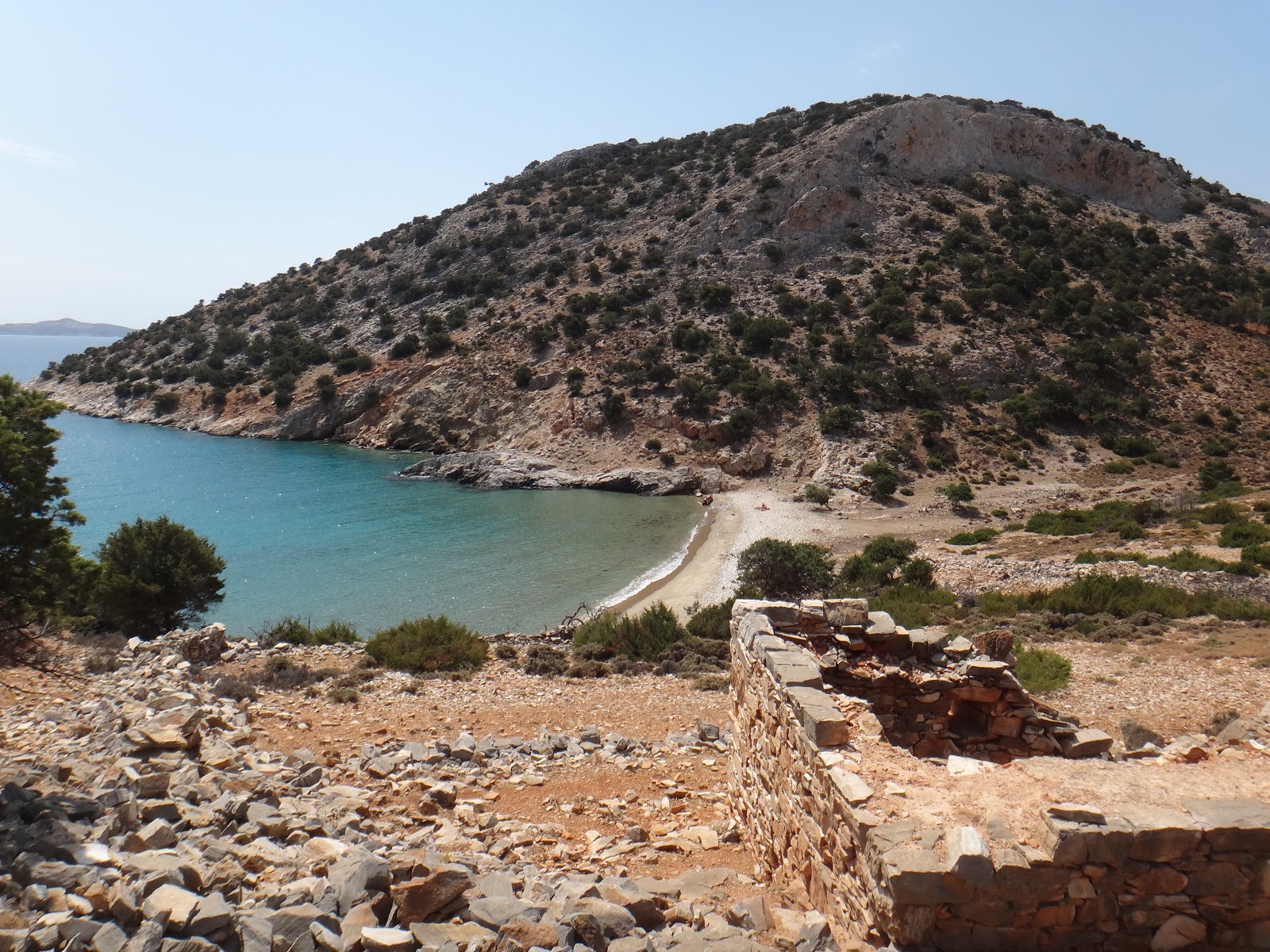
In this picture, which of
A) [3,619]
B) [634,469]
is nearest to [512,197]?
[634,469]

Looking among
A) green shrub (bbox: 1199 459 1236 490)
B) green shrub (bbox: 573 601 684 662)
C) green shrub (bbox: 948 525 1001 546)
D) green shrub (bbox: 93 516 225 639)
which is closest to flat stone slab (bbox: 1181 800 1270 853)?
green shrub (bbox: 573 601 684 662)

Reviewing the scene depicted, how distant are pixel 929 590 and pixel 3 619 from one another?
18374 mm

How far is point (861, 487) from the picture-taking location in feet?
122

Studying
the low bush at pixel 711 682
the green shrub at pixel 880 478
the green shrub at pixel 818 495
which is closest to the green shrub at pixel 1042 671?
the low bush at pixel 711 682

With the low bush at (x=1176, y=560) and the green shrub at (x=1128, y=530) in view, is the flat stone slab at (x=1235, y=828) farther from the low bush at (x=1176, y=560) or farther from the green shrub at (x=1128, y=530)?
the green shrub at (x=1128, y=530)

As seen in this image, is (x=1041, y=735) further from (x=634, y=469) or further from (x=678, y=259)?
(x=678, y=259)

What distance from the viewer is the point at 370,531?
33875 mm

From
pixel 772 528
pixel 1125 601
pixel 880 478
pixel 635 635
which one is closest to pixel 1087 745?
pixel 635 635

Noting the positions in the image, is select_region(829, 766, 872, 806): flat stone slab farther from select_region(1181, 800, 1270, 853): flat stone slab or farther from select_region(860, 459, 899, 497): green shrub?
select_region(860, 459, 899, 497): green shrub

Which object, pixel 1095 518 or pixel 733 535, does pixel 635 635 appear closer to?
pixel 733 535

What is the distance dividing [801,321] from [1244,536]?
1252 inches

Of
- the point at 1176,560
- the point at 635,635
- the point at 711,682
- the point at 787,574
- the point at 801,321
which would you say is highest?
the point at 801,321

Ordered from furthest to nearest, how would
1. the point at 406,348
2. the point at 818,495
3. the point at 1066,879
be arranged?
the point at 406,348 → the point at 818,495 → the point at 1066,879

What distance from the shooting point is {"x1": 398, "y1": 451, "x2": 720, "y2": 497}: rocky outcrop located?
41281mm
